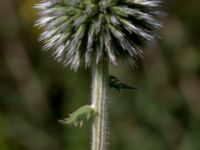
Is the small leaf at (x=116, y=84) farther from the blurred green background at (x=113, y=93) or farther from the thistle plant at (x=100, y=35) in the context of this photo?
the blurred green background at (x=113, y=93)

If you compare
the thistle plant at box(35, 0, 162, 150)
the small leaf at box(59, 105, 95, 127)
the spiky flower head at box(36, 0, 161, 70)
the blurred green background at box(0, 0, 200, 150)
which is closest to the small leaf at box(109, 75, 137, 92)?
the thistle plant at box(35, 0, 162, 150)

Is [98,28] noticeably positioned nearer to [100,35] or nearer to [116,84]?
[100,35]

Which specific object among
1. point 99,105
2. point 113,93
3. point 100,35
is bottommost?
point 113,93

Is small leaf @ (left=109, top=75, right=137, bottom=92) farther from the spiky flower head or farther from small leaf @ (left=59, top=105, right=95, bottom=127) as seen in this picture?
small leaf @ (left=59, top=105, right=95, bottom=127)

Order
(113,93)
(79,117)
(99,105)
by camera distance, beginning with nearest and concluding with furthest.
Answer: (79,117), (99,105), (113,93)

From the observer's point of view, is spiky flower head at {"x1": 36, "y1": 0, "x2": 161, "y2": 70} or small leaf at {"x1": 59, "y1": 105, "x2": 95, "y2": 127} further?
spiky flower head at {"x1": 36, "y1": 0, "x2": 161, "y2": 70}

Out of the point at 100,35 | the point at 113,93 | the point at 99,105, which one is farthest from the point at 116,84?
the point at 113,93
